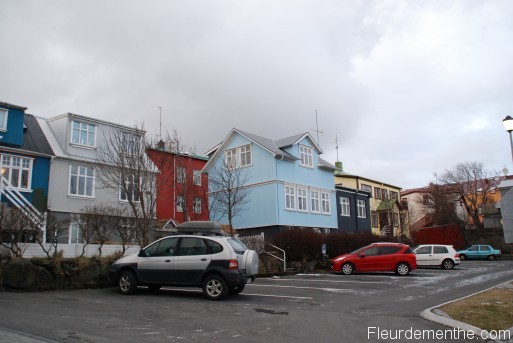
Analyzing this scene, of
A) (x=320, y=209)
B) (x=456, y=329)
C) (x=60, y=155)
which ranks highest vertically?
(x=60, y=155)

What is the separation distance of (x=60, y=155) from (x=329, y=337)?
22673 millimetres

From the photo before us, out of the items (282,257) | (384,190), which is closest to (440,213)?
(384,190)

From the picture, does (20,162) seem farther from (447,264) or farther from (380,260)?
(447,264)

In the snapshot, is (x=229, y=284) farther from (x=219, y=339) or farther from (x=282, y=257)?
(x=282, y=257)

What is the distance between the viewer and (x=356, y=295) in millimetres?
13930

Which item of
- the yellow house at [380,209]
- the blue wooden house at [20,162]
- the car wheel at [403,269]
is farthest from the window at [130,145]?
the yellow house at [380,209]

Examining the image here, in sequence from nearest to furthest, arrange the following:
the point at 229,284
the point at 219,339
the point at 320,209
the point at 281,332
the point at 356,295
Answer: the point at 219,339 < the point at 281,332 < the point at 229,284 < the point at 356,295 < the point at 320,209

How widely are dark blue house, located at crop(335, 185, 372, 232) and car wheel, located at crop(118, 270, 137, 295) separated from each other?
28782 millimetres

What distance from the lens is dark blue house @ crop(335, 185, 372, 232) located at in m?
40.7

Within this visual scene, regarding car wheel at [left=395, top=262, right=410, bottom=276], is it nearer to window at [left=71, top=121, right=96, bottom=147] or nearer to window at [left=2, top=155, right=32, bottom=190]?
window at [left=71, top=121, right=96, bottom=147]

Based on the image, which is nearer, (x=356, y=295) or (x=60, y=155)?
(x=356, y=295)

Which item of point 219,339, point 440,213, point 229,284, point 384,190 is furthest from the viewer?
point 384,190

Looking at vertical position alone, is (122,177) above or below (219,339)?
above

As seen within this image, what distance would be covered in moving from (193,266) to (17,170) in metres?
A: 16.6
